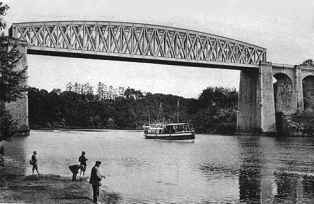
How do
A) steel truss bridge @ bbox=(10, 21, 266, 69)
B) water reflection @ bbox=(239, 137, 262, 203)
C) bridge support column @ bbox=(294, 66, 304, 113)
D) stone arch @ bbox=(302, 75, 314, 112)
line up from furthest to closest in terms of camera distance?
stone arch @ bbox=(302, 75, 314, 112) < bridge support column @ bbox=(294, 66, 304, 113) < steel truss bridge @ bbox=(10, 21, 266, 69) < water reflection @ bbox=(239, 137, 262, 203)

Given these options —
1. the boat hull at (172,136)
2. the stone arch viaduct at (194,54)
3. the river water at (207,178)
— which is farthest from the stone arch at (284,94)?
the river water at (207,178)

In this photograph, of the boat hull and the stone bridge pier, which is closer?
the boat hull

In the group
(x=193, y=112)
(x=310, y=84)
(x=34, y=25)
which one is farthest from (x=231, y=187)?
(x=193, y=112)

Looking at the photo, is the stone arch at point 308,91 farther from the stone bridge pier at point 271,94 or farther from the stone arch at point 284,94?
the stone arch at point 284,94

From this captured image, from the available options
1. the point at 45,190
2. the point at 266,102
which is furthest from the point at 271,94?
the point at 45,190

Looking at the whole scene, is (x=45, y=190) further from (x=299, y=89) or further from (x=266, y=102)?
(x=299, y=89)

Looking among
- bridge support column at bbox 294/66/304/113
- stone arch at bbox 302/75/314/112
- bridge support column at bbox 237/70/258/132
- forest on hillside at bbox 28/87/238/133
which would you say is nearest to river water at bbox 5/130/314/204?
bridge support column at bbox 237/70/258/132

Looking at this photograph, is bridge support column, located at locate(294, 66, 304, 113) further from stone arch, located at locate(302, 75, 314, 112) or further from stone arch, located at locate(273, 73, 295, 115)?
stone arch, located at locate(302, 75, 314, 112)

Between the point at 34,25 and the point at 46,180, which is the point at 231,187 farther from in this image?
the point at 34,25
